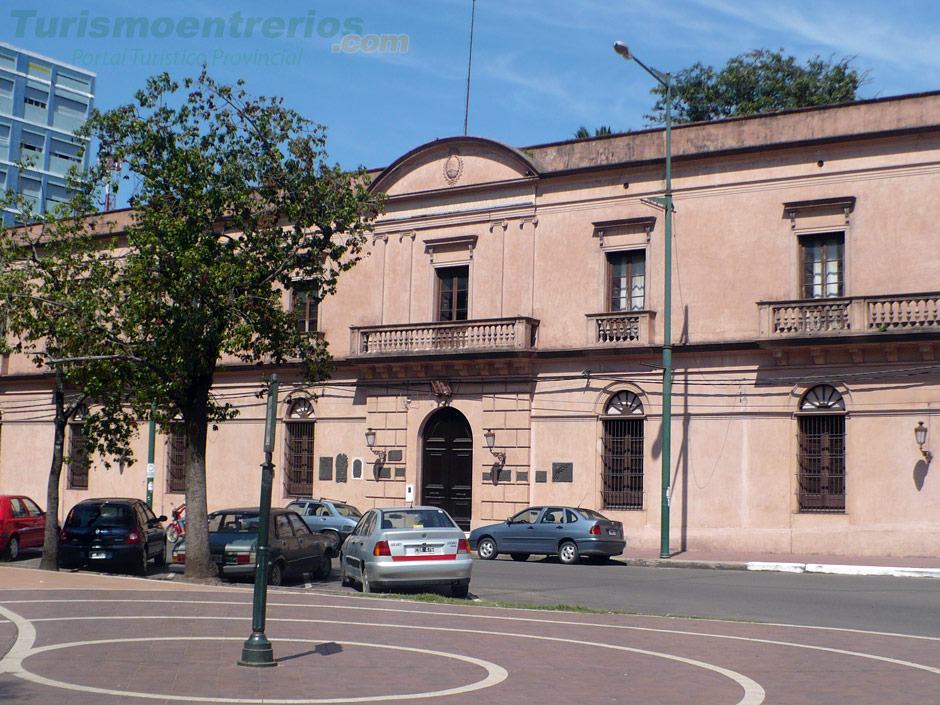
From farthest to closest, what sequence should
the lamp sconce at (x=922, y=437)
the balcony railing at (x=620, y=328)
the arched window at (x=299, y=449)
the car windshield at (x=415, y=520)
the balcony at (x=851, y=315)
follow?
1. the arched window at (x=299, y=449)
2. the balcony railing at (x=620, y=328)
3. the balcony at (x=851, y=315)
4. the lamp sconce at (x=922, y=437)
5. the car windshield at (x=415, y=520)

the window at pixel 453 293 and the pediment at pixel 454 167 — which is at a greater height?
the pediment at pixel 454 167

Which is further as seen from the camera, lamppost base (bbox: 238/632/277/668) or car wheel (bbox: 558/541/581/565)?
car wheel (bbox: 558/541/581/565)

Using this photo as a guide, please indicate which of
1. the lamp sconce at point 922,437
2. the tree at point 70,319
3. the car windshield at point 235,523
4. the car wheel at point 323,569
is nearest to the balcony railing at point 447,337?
the lamp sconce at point 922,437

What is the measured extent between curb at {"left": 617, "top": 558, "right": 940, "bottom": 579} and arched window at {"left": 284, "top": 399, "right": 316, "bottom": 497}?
518 inches

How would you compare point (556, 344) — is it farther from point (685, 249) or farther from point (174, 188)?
point (174, 188)

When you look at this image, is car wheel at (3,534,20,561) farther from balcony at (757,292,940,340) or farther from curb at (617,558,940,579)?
balcony at (757,292,940,340)

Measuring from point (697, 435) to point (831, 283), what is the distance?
520cm

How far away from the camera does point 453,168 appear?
34.0 meters

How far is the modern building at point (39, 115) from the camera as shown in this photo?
291 ft

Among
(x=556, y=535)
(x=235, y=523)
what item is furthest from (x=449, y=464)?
(x=235, y=523)

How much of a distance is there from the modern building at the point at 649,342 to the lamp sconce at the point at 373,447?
10 cm

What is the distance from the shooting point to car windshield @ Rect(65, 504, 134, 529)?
77.5 feet

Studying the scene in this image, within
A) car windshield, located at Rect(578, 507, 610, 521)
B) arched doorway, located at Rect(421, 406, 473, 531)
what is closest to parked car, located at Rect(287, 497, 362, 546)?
arched doorway, located at Rect(421, 406, 473, 531)

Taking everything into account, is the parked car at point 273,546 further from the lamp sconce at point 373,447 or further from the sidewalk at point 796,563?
the lamp sconce at point 373,447
